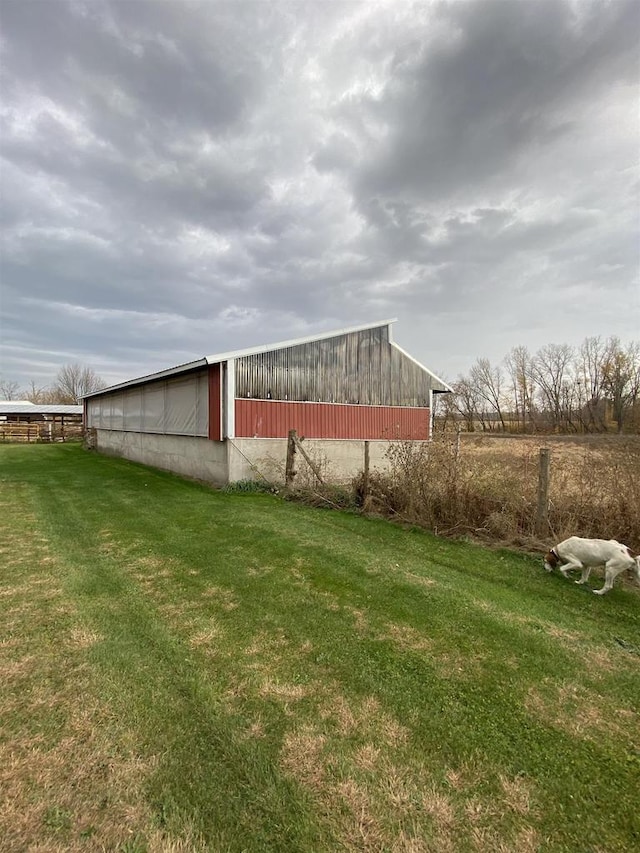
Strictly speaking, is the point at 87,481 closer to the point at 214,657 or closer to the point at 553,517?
the point at 214,657

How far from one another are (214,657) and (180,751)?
2.83 ft

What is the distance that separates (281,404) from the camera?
38.2 ft

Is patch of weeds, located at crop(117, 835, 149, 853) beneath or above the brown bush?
beneath

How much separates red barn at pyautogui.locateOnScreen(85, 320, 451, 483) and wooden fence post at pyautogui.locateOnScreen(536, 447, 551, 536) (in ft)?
22.1

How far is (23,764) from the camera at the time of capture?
201cm

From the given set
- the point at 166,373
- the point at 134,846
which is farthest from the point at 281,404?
the point at 134,846

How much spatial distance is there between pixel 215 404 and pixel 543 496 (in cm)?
780

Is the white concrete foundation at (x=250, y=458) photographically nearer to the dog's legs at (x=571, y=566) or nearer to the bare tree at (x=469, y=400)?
the dog's legs at (x=571, y=566)

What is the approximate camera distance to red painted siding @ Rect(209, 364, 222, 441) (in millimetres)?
10688

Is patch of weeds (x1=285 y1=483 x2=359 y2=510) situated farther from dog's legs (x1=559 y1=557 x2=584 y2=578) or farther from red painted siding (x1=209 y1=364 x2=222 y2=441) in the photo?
dog's legs (x1=559 y1=557 x2=584 y2=578)

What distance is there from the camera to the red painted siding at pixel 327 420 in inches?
430

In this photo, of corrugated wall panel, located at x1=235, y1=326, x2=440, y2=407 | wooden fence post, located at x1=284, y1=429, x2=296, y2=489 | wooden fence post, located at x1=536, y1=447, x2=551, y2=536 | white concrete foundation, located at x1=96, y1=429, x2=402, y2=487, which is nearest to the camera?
wooden fence post, located at x1=536, y1=447, x2=551, y2=536

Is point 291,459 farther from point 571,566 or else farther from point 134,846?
point 134,846

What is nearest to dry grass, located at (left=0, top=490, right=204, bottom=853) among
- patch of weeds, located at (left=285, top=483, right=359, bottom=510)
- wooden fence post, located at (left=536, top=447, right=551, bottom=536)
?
wooden fence post, located at (left=536, top=447, right=551, bottom=536)
